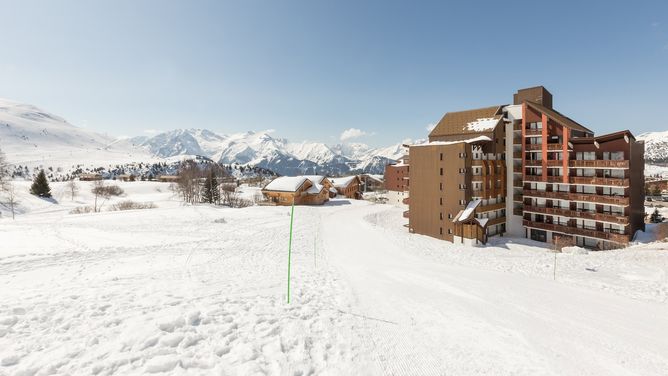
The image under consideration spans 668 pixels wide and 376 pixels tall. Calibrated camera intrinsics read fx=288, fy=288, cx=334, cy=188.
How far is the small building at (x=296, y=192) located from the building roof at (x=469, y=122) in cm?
3013

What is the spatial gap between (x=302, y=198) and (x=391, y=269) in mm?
45745

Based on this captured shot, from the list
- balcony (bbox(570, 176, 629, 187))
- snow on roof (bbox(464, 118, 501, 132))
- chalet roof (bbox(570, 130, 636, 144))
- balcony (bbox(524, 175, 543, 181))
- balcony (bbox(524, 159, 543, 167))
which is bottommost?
balcony (bbox(570, 176, 629, 187))

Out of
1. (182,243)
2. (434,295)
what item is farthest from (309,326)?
(182,243)

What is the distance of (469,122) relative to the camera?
4591 centimetres

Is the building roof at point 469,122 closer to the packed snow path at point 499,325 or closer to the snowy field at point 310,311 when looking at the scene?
the snowy field at point 310,311

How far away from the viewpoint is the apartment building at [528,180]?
121ft

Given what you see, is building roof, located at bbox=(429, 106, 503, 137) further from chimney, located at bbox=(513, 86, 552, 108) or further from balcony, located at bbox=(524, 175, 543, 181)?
balcony, located at bbox=(524, 175, 543, 181)

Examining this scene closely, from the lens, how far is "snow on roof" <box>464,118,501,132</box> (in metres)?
42.7

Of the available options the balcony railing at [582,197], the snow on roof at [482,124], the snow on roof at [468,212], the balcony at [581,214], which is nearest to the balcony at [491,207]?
the snow on roof at [468,212]

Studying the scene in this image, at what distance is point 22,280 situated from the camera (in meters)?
14.5

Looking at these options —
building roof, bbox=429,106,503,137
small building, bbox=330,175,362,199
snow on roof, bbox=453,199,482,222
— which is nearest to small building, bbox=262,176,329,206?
small building, bbox=330,175,362,199

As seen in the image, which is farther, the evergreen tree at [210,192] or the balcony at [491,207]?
the evergreen tree at [210,192]

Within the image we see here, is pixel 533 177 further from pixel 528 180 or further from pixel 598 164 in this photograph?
pixel 598 164

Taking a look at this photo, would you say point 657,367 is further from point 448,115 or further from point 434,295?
point 448,115
